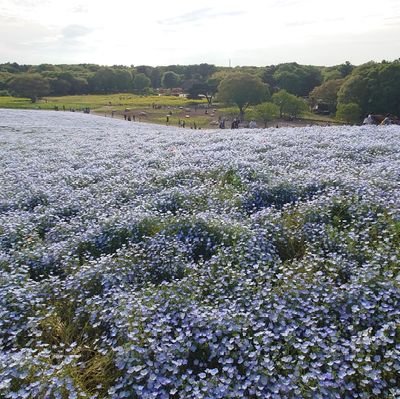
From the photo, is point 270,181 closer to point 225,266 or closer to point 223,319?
point 225,266

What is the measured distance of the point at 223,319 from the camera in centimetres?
444

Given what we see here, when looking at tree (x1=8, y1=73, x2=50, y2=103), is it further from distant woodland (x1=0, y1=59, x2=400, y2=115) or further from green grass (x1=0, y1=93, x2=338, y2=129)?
green grass (x1=0, y1=93, x2=338, y2=129)

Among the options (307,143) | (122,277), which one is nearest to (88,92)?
(307,143)

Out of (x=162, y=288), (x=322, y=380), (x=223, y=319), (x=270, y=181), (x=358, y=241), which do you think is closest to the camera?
(x=322, y=380)

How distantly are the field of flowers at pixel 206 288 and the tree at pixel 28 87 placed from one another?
261 feet

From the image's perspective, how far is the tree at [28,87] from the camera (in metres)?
81.2

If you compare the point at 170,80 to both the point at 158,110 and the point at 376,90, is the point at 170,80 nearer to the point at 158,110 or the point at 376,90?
the point at 158,110

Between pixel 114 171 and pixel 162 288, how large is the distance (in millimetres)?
6885

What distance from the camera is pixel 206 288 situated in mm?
5242

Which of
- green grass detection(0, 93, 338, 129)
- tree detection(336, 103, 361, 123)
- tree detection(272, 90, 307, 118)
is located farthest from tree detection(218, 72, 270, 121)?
tree detection(336, 103, 361, 123)

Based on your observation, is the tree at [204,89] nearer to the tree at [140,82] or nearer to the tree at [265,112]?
the tree at [140,82]

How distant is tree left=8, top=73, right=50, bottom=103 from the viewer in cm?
8119

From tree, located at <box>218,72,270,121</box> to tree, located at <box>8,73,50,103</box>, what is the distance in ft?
119

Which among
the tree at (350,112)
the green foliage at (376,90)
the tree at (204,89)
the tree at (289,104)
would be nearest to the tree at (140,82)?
the tree at (204,89)
